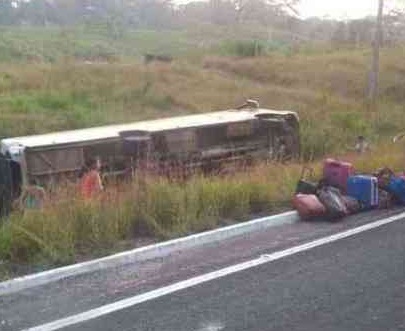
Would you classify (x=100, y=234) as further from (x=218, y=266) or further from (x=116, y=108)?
(x=116, y=108)

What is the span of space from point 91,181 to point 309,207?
2.38m

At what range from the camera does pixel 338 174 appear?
8.65 metres

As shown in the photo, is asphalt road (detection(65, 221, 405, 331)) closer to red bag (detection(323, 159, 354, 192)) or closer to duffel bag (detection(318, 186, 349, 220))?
duffel bag (detection(318, 186, 349, 220))

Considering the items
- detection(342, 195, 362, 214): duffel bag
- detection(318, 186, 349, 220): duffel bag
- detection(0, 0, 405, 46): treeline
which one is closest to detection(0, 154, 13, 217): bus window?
detection(318, 186, 349, 220): duffel bag

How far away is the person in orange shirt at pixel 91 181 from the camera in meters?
7.37

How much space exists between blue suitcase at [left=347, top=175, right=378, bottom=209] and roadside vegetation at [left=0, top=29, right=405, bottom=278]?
29.5 inches

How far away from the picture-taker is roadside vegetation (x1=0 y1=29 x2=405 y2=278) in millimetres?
6422

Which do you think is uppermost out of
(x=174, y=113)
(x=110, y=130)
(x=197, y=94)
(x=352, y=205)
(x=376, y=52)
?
(x=376, y=52)

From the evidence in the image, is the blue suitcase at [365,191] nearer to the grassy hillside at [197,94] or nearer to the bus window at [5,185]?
the bus window at [5,185]

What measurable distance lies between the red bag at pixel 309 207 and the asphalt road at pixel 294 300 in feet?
4.11

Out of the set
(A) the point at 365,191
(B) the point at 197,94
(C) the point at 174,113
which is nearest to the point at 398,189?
(A) the point at 365,191

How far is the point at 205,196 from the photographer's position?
25.0 ft

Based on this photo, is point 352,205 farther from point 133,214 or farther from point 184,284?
point 184,284

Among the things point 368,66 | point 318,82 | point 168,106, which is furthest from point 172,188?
point 368,66
